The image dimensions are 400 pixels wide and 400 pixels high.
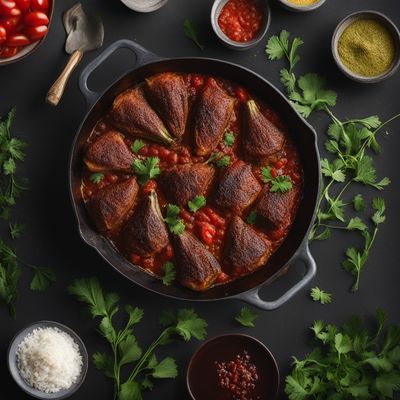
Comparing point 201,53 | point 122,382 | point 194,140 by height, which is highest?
point 201,53

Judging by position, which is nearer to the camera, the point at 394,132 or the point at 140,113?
the point at 140,113

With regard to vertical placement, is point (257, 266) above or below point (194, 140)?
below

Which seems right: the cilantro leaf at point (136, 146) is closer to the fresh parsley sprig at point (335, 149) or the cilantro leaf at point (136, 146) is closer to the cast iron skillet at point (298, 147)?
the cast iron skillet at point (298, 147)

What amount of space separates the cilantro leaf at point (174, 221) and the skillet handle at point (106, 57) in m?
0.84

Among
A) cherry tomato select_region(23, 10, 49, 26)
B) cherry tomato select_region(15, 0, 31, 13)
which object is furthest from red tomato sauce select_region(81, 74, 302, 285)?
cherry tomato select_region(15, 0, 31, 13)

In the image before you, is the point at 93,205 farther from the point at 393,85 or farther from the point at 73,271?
the point at 393,85

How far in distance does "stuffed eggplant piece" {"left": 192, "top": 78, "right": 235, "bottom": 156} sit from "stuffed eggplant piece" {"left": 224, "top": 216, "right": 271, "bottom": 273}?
1.70ft

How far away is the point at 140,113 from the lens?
15.4 feet


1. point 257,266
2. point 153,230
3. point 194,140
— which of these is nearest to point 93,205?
point 153,230

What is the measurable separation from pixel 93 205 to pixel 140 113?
0.68m

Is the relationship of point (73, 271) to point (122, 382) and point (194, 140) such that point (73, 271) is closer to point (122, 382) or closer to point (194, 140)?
point (122, 382)

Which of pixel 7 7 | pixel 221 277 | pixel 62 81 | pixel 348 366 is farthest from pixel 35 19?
pixel 348 366

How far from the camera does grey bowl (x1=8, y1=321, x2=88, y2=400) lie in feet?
15.0

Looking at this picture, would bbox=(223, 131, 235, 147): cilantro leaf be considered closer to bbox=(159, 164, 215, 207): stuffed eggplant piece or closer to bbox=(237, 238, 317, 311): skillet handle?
bbox=(159, 164, 215, 207): stuffed eggplant piece
